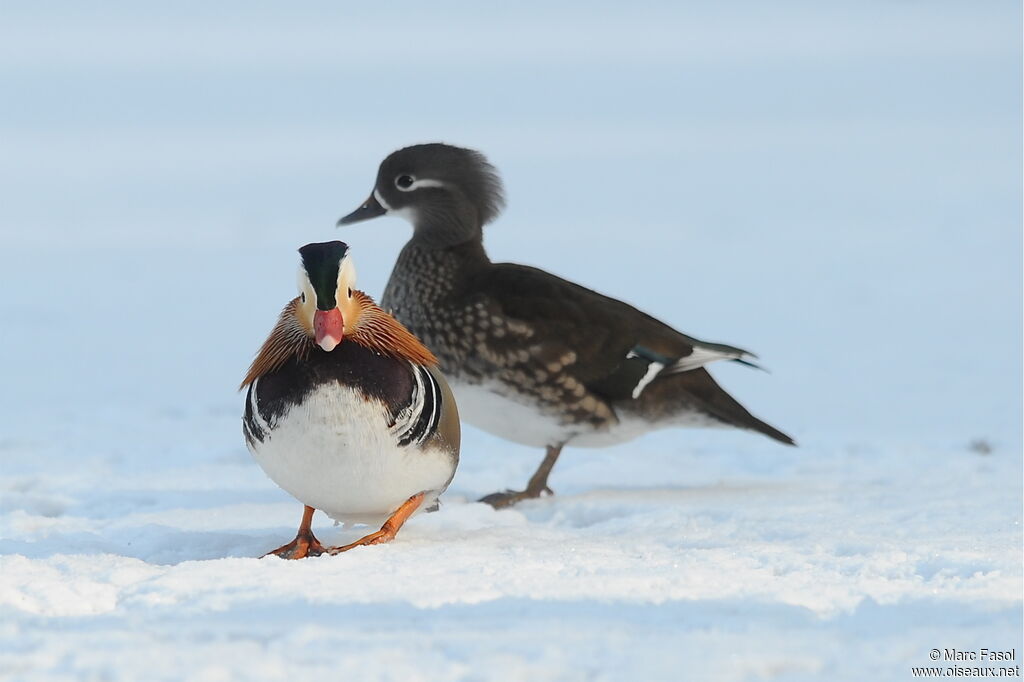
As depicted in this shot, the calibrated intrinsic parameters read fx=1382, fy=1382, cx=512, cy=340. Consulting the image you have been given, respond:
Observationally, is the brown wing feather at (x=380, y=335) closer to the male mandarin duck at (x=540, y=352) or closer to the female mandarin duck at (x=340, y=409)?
the female mandarin duck at (x=340, y=409)

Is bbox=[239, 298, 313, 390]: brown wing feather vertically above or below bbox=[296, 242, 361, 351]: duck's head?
below

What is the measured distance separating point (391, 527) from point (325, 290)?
634 millimetres

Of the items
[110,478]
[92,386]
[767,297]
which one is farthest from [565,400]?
[767,297]

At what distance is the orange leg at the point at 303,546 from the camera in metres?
3.39

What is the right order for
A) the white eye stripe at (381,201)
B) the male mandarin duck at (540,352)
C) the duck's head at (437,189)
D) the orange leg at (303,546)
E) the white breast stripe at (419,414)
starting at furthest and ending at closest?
the white eye stripe at (381,201), the duck's head at (437,189), the male mandarin duck at (540,352), the orange leg at (303,546), the white breast stripe at (419,414)

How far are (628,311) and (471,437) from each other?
155 cm

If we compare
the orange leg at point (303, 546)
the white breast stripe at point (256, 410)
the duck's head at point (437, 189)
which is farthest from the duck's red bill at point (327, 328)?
the duck's head at point (437, 189)

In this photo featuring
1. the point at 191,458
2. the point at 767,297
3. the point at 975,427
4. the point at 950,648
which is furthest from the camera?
the point at 767,297

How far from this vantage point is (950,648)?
97.3 inches

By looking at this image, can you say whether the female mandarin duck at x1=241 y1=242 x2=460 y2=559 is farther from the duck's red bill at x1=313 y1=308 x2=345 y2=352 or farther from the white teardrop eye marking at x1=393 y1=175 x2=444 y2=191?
the white teardrop eye marking at x1=393 y1=175 x2=444 y2=191

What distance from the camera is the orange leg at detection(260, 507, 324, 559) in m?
3.39

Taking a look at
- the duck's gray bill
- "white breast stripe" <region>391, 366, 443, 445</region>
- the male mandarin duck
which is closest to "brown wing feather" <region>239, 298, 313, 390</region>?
"white breast stripe" <region>391, 366, 443, 445</region>

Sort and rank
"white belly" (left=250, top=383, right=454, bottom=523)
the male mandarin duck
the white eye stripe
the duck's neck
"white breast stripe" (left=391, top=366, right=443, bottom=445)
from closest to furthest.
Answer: "white belly" (left=250, top=383, right=454, bottom=523) → "white breast stripe" (left=391, top=366, right=443, bottom=445) → the male mandarin duck → the duck's neck → the white eye stripe

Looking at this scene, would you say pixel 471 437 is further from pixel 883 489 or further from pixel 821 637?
pixel 821 637
